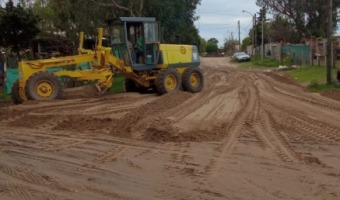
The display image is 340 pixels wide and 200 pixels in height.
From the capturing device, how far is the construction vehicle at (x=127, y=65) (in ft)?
59.8

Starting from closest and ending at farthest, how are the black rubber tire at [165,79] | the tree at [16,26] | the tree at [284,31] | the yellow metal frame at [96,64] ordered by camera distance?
the yellow metal frame at [96,64]
the black rubber tire at [165,79]
the tree at [16,26]
the tree at [284,31]

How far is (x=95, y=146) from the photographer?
397 inches

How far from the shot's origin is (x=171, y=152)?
9.34 meters

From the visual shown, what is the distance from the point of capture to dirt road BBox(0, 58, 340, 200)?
22.8 ft

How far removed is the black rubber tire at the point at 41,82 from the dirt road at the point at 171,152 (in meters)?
1.58

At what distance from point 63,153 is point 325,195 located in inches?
184

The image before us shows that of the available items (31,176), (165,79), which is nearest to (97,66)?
(165,79)

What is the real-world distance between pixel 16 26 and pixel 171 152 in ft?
83.1

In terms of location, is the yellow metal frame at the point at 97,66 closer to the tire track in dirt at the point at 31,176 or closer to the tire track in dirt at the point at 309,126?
the tire track in dirt at the point at 309,126

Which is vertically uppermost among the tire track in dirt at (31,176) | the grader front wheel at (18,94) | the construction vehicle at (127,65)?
the construction vehicle at (127,65)

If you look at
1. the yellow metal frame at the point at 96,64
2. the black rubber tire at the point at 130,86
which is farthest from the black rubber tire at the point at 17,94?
the black rubber tire at the point at 130,86

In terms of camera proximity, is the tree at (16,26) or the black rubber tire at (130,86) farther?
the tree at (16,26)

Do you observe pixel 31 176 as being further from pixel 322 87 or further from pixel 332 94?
pixel 322 87

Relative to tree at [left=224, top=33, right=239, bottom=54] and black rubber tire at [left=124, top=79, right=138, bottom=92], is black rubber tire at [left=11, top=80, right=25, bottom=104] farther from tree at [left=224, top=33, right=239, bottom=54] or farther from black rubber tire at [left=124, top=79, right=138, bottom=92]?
tree at [left=224, top=33, right=239, bottom=54]
